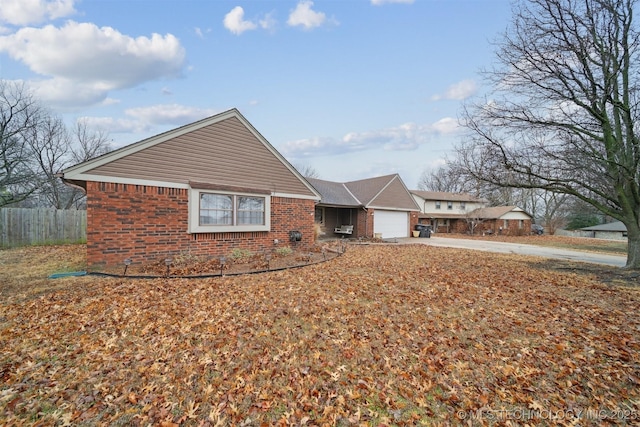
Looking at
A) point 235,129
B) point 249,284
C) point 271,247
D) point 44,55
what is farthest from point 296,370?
point 44,55

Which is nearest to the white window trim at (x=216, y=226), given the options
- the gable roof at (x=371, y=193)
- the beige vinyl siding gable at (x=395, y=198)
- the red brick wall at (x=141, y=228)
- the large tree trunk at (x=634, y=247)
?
the red brick wall at (x=141, y=228)

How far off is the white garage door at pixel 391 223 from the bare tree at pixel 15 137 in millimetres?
21763

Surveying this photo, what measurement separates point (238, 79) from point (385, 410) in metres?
13.6

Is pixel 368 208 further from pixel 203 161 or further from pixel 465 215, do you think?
pixel 465 215

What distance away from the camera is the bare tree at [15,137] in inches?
592

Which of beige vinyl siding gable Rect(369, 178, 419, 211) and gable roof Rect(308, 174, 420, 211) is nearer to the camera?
gable roof Rect(308, 174, 420, 211)

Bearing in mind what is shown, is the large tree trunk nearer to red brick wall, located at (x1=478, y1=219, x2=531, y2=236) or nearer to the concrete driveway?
the concrete driveway

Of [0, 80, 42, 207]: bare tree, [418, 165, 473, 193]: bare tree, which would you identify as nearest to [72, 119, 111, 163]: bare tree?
[0, 80, 42, 207]: bare tree

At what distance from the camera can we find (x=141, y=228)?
26.6 feet

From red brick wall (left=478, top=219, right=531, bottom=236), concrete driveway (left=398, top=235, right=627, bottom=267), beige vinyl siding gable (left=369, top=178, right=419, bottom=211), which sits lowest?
concrete driveway (left=398, top=235, right=627, bottom=267)

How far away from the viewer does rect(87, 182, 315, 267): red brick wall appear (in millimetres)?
7461

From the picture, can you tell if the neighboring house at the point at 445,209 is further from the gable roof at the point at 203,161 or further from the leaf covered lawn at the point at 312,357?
the leaf covered lawn at the point at 312,357

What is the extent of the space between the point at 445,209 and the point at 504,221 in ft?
22.1

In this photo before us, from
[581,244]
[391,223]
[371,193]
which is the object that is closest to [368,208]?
[371,193]
